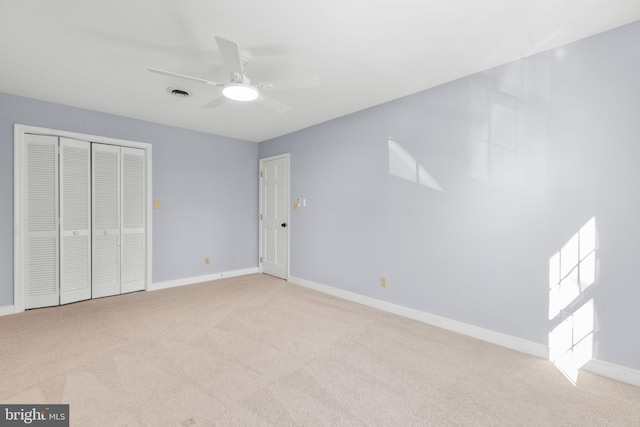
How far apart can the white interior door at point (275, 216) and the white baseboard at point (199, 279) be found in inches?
14.4

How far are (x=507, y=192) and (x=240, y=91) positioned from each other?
2598 mm

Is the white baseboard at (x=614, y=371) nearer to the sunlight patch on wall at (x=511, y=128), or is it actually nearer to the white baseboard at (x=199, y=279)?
the sunlight patch on wall at (x=511, y=128)

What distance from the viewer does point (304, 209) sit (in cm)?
478

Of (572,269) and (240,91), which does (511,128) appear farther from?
(240,91)

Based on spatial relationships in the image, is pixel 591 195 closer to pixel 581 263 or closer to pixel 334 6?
pixel 581 263

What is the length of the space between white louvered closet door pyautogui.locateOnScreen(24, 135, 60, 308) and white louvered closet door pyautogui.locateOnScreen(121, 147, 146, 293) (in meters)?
0.75

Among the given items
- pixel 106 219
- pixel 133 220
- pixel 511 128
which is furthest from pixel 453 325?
pixel 106 219

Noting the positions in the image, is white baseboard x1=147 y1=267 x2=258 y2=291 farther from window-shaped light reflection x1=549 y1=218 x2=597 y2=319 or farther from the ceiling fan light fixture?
window-shaped light reflection x1=549 y1=218 x2=597 y2=319

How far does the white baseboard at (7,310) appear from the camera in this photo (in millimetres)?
3377

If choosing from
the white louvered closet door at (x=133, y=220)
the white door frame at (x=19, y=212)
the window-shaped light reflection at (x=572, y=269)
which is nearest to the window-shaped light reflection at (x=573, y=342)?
the window-shaped light reflection at (x=572, y=269)

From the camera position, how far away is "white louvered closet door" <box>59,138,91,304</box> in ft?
12.3

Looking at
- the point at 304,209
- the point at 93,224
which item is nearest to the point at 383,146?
the point at 304,209

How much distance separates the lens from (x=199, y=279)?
4922 millimetres


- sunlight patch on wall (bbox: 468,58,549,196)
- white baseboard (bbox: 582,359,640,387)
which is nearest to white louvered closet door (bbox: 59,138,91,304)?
sunlight patch on wall (bbox: 468,58,549,196)
